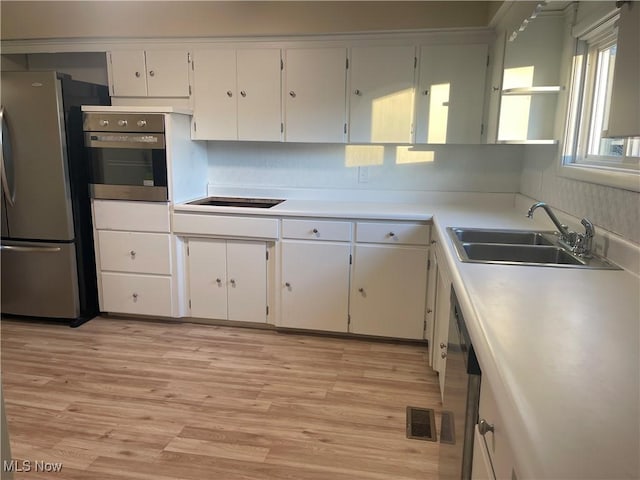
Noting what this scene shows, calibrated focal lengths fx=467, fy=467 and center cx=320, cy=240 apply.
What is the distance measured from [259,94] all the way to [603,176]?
228 centimetres

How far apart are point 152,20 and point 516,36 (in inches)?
99.0

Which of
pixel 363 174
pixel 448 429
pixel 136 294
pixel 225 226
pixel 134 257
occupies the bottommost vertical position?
pixel 136 294

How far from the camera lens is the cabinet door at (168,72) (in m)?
3.40

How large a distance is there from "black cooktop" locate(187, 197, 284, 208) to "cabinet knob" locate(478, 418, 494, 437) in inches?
103

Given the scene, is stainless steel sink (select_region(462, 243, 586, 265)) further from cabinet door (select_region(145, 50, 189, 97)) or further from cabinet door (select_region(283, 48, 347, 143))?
cabinet door (select_region(145, 50, 189, 97))

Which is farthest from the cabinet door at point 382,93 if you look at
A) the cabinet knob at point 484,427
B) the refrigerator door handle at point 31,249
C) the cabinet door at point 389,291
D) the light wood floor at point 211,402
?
the cabinet knob at point 484,427

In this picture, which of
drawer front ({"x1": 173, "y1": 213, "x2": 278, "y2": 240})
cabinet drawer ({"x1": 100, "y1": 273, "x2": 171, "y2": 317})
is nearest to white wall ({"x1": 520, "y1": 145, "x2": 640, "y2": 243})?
drawer front ({"x1": 173, "y1": 213, "x2": 278, "y2": 240})

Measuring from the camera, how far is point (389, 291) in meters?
3.11

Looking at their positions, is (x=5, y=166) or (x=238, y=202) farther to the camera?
(x=238, y=202)

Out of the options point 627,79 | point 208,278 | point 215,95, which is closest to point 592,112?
point 627,79

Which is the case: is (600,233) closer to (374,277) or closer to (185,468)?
(374,277)

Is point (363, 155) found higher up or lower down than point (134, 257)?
higher up

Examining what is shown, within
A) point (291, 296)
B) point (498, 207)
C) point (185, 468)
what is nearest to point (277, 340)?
point (291, 296)

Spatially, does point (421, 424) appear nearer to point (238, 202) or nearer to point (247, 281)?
point (247, 281)
